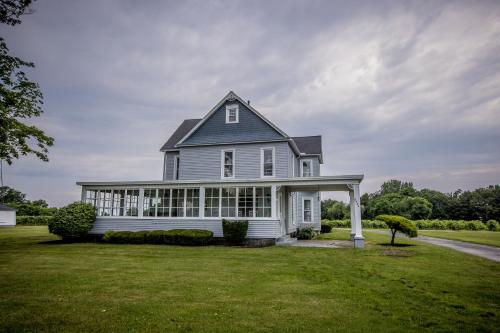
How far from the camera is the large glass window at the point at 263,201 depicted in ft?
54.7

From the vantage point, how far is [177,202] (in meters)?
18.2

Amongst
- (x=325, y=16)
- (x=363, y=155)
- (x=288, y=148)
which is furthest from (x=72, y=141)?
(x=363, y=155)

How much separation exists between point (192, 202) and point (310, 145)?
13.2m

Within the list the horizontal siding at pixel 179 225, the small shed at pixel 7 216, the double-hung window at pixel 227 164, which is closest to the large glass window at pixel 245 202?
the horizontal siding at pixel 179 225

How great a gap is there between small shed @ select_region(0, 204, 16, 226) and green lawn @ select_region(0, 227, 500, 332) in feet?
150

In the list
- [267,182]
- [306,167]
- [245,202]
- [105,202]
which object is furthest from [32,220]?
[267,182]

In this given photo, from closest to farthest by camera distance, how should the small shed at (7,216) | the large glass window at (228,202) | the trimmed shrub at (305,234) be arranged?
the large glass window at (228,202) < the trimmed shrub at (305,234) < the small shed at (7,216)

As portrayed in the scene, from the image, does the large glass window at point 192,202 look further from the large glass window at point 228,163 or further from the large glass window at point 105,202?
the large glass window at point 105,202

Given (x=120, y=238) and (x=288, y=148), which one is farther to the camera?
(x=288, y=148)

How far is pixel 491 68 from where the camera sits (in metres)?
15.7

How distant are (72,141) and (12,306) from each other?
2369 centimetres

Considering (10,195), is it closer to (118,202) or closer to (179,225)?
(118,202)

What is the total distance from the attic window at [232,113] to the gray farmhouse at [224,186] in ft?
0.22

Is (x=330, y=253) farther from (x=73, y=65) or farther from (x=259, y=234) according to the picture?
(x=73, y=65)
